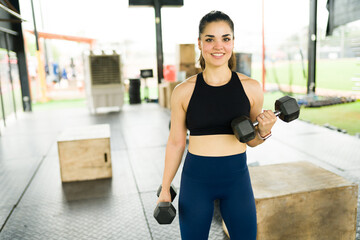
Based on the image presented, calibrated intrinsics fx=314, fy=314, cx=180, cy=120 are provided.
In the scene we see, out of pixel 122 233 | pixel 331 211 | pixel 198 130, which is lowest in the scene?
pixel 122 233

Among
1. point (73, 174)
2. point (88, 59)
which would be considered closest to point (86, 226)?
point (73, 174)

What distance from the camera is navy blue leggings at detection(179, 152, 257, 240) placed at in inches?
47.6

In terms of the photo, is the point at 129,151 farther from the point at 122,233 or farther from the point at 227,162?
the point at 227,162

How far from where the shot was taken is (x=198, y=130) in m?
1.23

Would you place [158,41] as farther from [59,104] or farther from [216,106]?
[216,106]

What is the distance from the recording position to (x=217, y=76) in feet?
3.99

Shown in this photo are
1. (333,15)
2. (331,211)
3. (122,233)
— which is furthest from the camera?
(333,15)

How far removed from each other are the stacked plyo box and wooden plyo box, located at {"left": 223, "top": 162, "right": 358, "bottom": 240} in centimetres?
598

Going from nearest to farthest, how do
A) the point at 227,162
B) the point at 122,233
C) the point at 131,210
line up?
the point at 227,162 < the point at 122,233 < the point at 131,210

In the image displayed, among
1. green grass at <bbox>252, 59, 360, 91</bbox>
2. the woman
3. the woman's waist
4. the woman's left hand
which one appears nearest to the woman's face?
the woman

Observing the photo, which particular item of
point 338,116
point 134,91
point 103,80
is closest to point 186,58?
point 134,91

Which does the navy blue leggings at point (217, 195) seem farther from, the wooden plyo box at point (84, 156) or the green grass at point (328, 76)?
the green grass at point (328, 76)

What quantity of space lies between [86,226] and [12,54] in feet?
20.5

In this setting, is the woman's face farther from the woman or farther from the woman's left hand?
the woman's left hand
